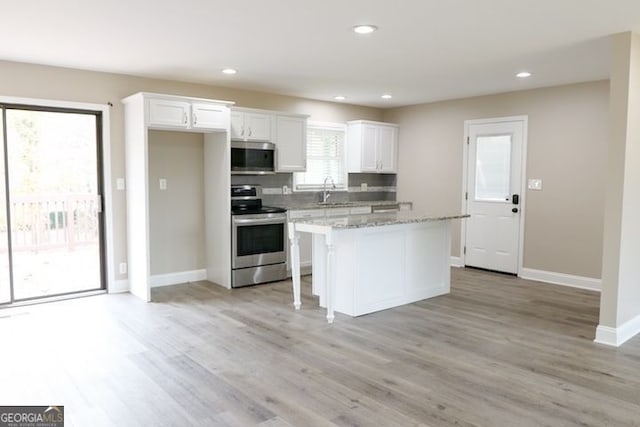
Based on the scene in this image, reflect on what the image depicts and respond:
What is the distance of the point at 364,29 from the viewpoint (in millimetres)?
3666

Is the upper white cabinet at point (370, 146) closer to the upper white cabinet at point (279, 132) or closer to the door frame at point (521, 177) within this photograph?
the upper white cabinet at point (279, 132)

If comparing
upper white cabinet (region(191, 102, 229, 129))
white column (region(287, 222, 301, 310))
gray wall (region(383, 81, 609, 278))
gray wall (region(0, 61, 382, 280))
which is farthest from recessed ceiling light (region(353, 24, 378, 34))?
gray wall (region(383, 81, 609, 278))

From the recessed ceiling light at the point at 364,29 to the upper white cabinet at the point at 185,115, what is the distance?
2308 mm

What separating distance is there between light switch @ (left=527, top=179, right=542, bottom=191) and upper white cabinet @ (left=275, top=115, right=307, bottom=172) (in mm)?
3031

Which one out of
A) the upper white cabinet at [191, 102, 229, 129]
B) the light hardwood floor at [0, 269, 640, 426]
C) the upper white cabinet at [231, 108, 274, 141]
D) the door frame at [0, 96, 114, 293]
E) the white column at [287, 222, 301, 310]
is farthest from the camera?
the upper white cabinet at [231, 108, 274, 141]

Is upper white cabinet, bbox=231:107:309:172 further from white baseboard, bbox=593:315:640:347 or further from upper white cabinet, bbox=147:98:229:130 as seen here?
white baseboard, bbox=593:315:640:347

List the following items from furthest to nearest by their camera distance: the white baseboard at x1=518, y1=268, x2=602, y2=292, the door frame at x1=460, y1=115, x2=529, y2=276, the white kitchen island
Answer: the door frame at x1=460, y1=115, x2=529, y2=276 < the white baseboard at x1=518, y1=268, x2=602, y2=292 < the white kitchen island

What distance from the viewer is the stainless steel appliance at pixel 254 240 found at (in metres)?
5.67

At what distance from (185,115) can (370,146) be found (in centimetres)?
327

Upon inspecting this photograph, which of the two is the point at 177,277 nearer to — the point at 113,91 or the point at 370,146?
the point at 113,91

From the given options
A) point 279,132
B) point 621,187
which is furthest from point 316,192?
point 621,187

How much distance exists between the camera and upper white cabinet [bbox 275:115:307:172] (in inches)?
249

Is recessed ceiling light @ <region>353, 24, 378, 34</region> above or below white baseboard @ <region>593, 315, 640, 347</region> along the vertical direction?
above

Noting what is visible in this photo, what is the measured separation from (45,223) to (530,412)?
16.5 ft
